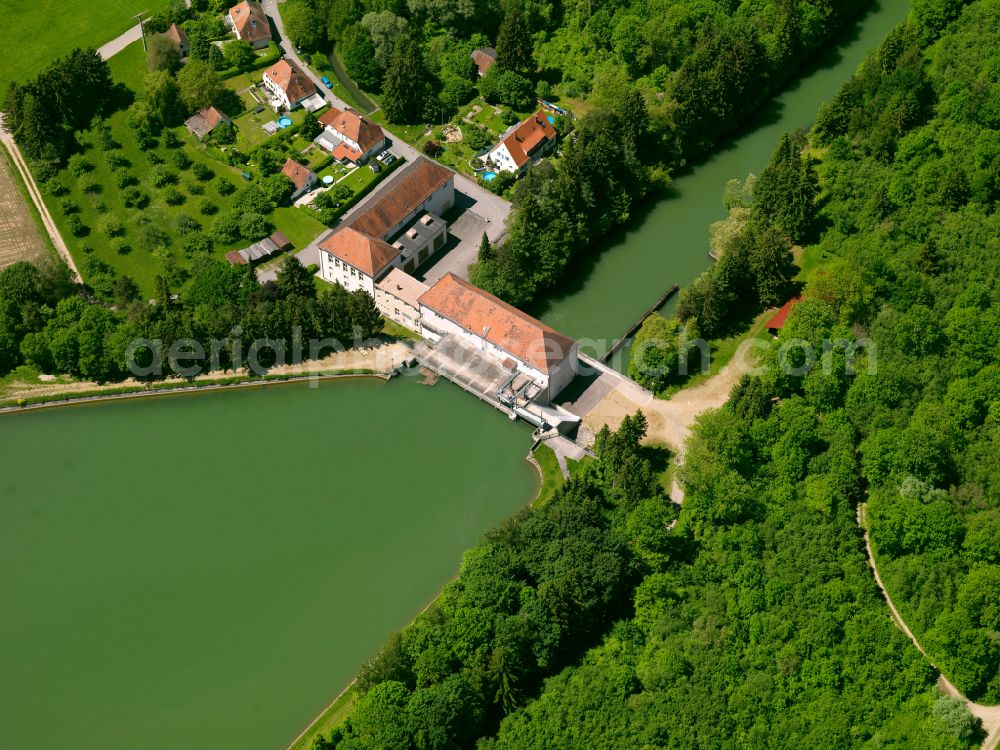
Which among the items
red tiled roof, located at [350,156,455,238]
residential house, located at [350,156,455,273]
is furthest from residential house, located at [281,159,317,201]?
red tiled roof, located at [350,156,455,238]

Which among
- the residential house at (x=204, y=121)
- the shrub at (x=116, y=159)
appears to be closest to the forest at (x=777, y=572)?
the residential house at (x=204, y=121)

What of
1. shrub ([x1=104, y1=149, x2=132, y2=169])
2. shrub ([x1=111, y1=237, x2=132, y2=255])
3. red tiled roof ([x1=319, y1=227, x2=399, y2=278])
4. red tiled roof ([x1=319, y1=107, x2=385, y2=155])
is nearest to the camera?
red tiled roof ([x1=319, y1=227, x2=399, y2=278])

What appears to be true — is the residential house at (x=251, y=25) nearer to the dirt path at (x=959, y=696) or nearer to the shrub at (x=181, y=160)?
the shrub at (x=181, y=160)

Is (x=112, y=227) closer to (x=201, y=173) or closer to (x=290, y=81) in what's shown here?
(x=201, y=173)

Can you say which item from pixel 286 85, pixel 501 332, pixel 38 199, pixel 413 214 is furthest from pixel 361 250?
pixel 38 199

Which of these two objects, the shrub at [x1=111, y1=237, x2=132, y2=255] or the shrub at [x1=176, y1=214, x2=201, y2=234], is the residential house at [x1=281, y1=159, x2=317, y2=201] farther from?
the shrub at [x1=111, y1=237, x2=132, y2=255]

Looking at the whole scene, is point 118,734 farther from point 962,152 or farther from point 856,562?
point 962,152
